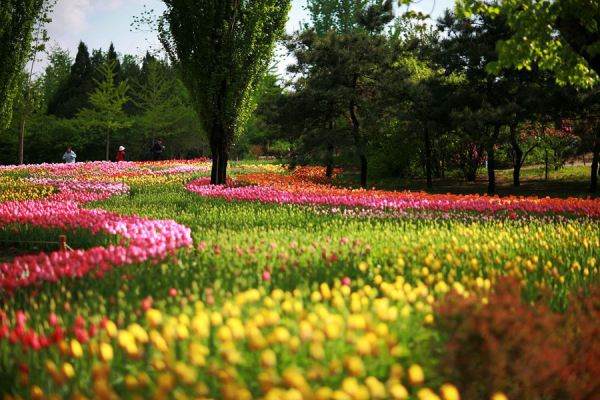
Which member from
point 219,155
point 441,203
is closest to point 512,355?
point 441,203

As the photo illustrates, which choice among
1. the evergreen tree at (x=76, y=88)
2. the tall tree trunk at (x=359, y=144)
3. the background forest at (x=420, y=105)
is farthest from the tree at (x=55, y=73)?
the tall tree trunk at (x=359, y=144)

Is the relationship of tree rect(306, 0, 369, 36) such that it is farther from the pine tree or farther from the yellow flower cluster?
the yellow flower cluster

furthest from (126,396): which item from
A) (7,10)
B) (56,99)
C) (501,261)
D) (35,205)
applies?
(56,99)

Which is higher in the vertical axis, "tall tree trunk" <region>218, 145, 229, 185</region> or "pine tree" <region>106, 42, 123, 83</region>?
"pine tree" <region>106, 42, 123, 83</region>

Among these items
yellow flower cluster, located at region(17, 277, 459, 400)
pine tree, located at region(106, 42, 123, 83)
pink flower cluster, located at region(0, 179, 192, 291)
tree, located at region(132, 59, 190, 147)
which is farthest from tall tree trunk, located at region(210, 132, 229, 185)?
pine tree, located at region(106, 42, 123, 83)

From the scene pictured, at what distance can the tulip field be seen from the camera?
8.48 feet

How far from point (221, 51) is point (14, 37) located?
26.4 feet

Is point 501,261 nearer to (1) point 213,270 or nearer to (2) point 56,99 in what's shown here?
(1) point 213,270

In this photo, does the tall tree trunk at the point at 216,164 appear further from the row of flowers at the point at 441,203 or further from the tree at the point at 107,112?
the tree at the point at 107,112

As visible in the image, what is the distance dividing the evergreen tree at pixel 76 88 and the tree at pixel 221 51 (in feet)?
124

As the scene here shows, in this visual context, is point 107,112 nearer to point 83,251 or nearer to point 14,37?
point 14,37

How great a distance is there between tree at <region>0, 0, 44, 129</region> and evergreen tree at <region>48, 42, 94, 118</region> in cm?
3282

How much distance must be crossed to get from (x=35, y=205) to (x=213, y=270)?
6.25 metres

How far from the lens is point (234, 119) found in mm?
17656
